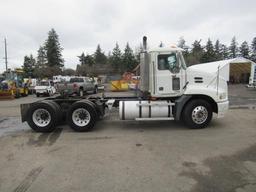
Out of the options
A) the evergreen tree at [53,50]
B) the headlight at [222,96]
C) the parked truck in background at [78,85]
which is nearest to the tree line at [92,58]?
the evergreen tree at [53,50]

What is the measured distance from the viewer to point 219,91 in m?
7.55

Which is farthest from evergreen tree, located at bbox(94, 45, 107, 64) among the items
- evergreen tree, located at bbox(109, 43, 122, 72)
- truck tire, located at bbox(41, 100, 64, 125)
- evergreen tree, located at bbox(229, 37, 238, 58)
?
truck tire, located at bbox(41, 100, 64, 125)

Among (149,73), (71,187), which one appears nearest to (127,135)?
(149,73)

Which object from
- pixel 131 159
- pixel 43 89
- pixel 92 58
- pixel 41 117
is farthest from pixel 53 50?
pixel 131 159

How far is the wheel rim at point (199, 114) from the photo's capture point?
7402 mm

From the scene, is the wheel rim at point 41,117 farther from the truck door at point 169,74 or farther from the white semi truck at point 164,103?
the truck door at point 169,74

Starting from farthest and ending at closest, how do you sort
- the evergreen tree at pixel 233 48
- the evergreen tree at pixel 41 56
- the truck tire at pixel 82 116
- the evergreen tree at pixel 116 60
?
the evergreen tree at pixel 233 48
the evergreen tree at pixel 41 56
the evergreen tree at pixel 116 60
the truck tire at pixel 82 116

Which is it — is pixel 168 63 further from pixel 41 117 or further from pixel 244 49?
pixel 244 49

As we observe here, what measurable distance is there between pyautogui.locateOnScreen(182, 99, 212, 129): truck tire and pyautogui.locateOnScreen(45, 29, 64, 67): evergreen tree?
232 ft

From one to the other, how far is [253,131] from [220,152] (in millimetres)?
2591

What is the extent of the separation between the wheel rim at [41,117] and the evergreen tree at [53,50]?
68956 mm

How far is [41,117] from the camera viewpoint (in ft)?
25.0

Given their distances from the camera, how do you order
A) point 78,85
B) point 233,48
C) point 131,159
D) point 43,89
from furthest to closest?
point 233,48 < point 78,85 < point 43,89 < point 131,159

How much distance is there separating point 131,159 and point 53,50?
7641cm
